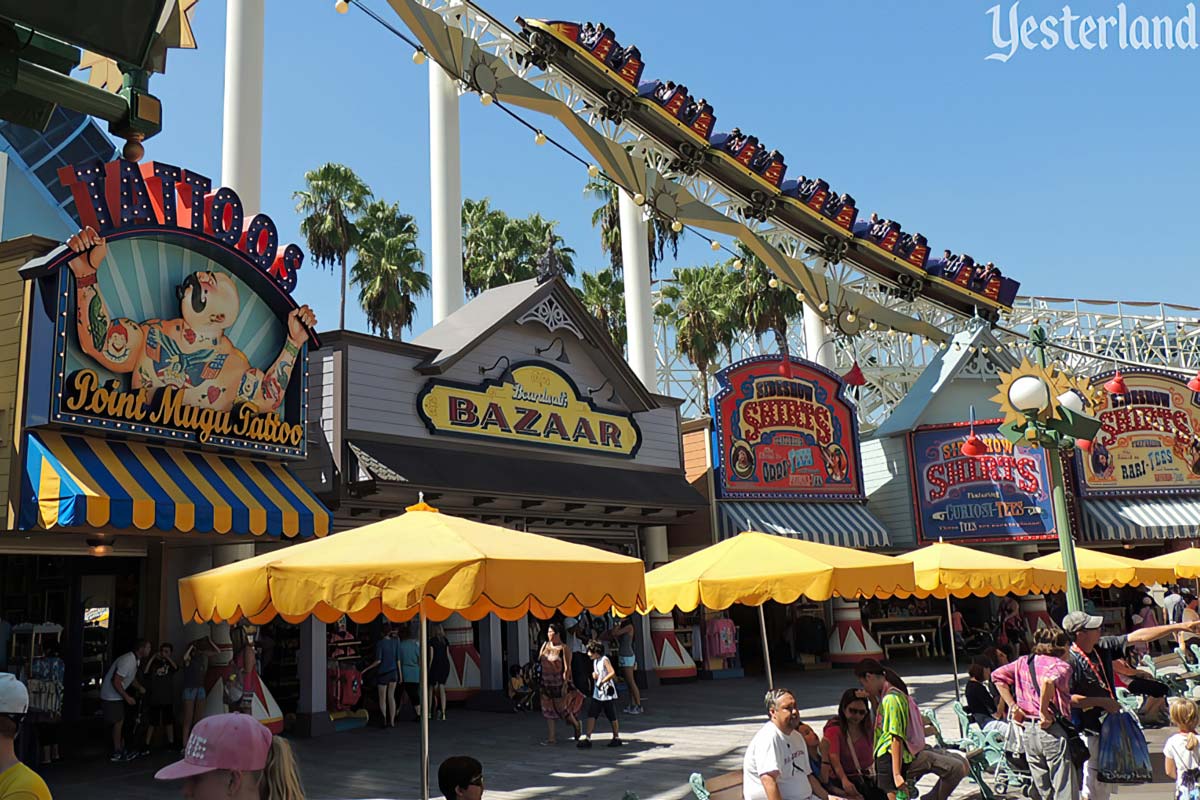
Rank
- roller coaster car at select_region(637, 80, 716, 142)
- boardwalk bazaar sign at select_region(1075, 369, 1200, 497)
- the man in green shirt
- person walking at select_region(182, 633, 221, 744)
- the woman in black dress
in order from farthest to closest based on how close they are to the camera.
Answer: boardwalk bazaar sign at select_region(1075, 369, 1200, 497)
roller coaster car at select_region(637, 80, 716, 142)
the woman in black dress
person walking at select_region(182, 633, 221, 744)
the man in green shirt

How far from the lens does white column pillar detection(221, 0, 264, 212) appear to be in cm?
1678

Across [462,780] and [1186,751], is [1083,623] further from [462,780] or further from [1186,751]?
[462,780]

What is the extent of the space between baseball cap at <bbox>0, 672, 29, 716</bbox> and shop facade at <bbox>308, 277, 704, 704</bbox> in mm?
9871

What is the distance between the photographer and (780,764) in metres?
6.27

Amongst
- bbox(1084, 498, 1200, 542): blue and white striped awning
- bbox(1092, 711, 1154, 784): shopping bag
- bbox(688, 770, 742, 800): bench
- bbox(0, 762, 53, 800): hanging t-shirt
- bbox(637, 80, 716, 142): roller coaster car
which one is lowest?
bbox(688, 770, 742, 800): bench

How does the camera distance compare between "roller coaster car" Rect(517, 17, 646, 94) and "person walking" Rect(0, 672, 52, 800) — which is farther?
"roller coaster car" Rect(517, 17, 646, 94)

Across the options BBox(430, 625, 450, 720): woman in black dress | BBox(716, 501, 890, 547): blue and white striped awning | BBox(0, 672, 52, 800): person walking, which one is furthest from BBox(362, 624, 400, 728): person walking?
BBox(0, 672, 52, 800): person walking

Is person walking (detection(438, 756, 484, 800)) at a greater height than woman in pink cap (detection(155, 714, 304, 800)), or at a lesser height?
lesser

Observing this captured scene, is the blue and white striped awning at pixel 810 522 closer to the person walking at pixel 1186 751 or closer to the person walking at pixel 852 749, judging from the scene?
the person walking at pixel 852 749

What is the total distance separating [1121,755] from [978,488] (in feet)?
58.2

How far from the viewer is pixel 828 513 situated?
2319 centimetres

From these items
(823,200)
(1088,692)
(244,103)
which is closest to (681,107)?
(823,200)

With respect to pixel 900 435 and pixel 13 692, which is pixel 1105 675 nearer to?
pixel 13 692

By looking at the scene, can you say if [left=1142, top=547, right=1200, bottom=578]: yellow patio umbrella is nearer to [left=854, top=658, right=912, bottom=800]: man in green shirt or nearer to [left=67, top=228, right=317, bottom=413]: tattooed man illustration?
[left=854, top=658, right=912, bottom=800]: man in green shirt
